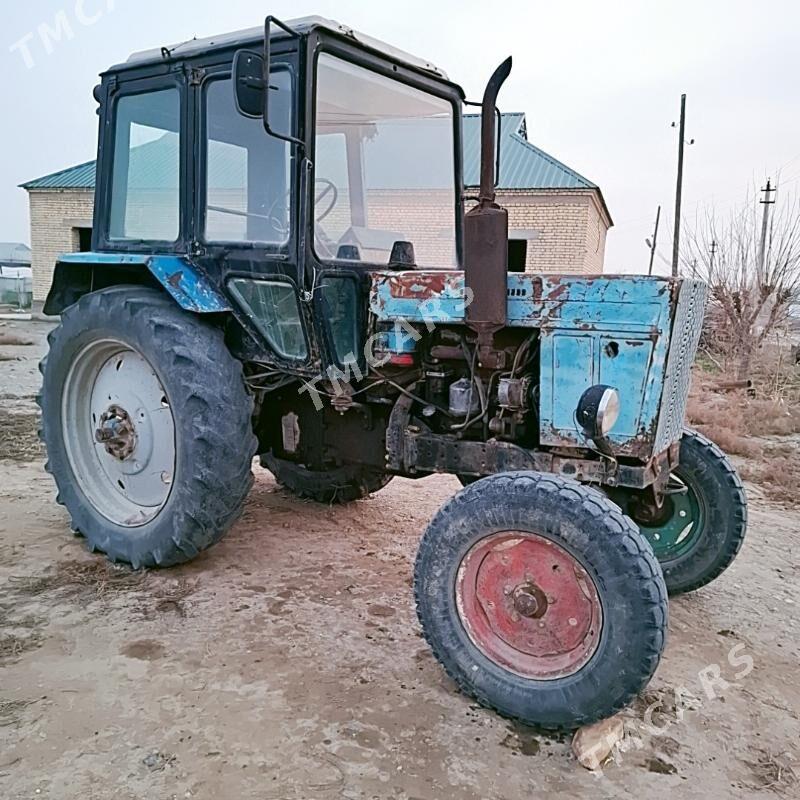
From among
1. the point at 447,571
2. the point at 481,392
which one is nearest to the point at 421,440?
the point at 481,392

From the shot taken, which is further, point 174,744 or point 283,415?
point 283,415

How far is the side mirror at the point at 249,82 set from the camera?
286cm

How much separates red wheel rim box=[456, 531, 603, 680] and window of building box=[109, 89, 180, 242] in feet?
7.16

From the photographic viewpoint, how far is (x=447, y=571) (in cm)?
269

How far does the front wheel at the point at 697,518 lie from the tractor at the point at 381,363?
0.01 m

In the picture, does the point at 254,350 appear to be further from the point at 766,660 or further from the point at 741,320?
the point at 741,320

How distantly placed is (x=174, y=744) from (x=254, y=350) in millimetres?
1827

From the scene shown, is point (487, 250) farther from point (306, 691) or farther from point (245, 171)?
point (306, 691)

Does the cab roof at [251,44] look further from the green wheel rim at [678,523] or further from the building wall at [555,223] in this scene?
the building wall at [555,223]

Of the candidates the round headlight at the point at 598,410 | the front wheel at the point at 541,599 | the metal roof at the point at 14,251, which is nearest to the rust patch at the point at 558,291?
the round headlight at the point at 598,410

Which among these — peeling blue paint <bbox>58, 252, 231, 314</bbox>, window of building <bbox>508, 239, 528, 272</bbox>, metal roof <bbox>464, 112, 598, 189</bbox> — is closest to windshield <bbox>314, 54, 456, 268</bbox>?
window of building <bbox>508, 239, 528, 272</bbox>

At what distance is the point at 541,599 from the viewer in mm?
2572

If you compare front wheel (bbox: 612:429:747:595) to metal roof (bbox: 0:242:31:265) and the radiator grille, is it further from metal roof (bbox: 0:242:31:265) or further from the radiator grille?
metal roof (bbox: 0:242:31:265)

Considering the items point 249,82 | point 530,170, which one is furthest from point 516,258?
point 530,170
